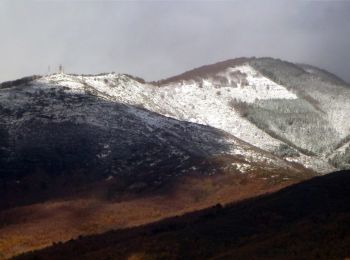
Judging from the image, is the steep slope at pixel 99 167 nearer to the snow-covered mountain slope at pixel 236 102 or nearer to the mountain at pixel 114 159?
the mountain at pixel 114 159

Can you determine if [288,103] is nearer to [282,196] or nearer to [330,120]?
[330,120]

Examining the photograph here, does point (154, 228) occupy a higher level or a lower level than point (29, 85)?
lower

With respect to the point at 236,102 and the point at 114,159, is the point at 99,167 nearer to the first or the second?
the point at 114,159

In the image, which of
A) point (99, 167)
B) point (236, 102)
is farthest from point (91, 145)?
point (236, 102)

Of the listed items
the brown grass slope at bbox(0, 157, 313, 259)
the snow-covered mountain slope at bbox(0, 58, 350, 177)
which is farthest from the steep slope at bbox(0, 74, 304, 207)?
the brown grass slope at bbox(0, 157, 313, 259)

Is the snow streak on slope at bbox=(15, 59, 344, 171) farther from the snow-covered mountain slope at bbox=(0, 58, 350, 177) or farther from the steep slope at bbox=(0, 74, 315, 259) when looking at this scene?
the steep slope at bbox=(0, 74, 315, 259)

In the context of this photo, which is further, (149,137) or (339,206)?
(149,137)

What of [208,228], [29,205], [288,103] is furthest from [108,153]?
[288,103]
